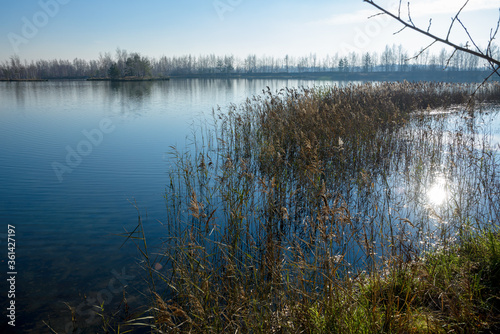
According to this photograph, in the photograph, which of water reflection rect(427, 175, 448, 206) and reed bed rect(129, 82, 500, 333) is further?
water reflection rect(427, 175, 448, 206)

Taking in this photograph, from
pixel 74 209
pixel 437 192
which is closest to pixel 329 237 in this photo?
pixel 437 192

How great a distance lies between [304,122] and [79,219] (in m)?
5.84

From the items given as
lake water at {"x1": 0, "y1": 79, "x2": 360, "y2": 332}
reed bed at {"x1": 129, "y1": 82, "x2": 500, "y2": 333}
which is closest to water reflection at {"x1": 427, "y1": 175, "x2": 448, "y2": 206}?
reed bed at {"x1": 129, "y1": 82, "x2": 500, "y2": 333}

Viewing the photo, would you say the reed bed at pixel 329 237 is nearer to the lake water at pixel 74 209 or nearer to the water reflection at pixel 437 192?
the water reflection at pixel 437 192

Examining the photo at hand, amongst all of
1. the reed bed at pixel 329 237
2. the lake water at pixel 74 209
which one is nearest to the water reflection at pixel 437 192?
the reed bed at pixel 329 237

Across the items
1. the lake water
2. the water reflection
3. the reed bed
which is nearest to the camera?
the reed bed

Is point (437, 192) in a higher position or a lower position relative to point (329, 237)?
lower

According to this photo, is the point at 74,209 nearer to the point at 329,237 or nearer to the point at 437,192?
the point at 329,237

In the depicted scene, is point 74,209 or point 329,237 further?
point 74,209

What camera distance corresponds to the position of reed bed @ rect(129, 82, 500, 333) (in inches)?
97.2

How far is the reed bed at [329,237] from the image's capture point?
2469 millimetres

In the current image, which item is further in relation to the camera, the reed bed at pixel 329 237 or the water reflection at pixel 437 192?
the water reflection at pixel 437 192

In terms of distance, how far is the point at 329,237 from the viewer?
93.4 inches

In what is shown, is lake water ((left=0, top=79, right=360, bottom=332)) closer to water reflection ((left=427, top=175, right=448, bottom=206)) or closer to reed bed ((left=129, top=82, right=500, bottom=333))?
A: reed bed ((left=129, top=82, right=500, bottom=333))
